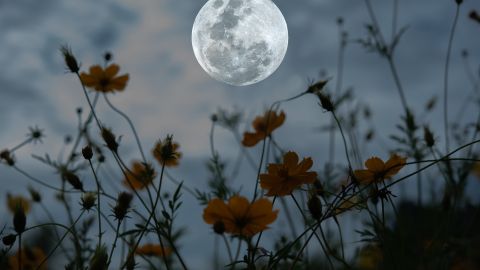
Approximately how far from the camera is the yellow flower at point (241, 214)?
3.47ft

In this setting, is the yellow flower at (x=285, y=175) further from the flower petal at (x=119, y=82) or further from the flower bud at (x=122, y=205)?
the flower petal at (x=119, y=82)

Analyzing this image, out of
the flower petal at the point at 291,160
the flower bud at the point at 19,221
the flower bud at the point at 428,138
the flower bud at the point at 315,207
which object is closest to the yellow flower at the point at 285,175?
the flower petal at the point at 291,160

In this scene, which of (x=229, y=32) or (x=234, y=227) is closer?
(x=234, y=227)

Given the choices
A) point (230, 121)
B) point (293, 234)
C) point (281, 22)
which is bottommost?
point (293, 234)

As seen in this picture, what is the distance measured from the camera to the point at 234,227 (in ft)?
3.68

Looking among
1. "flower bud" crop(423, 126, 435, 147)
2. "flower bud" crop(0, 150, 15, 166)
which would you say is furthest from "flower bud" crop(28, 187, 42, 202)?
"flower bud" crop(423, 126, 435, 147)

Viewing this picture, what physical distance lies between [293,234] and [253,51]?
0.87 m

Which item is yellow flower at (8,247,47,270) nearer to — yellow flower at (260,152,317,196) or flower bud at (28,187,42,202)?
flower bud at (28,187,42,202)

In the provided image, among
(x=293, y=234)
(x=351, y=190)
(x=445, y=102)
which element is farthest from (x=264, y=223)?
(x=445, y=102)

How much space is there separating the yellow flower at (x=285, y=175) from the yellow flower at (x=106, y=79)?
1132 mm

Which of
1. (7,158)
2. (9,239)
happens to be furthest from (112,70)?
(9,239)

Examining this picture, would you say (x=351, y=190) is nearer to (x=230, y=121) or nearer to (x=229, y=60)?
(x=229, y=60)

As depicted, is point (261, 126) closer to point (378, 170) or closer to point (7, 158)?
point (378, 170)

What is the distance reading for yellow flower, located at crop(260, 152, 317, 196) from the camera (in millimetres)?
1196
